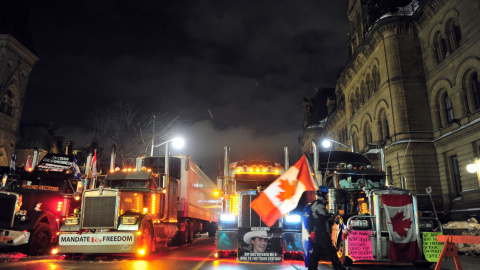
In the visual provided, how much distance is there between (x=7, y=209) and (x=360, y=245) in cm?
1112

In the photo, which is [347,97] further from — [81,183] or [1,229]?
[1,229]

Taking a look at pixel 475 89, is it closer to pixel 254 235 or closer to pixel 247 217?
pixel 247 217

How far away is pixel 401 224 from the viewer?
9.86 metres

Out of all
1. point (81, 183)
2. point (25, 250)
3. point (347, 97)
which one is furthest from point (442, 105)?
point (25, 250)

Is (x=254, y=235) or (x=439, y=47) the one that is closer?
(x=254, y=235)

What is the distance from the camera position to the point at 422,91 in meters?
27.7

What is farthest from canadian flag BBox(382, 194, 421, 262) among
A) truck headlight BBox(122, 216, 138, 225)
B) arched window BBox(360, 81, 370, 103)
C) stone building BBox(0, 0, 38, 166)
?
stone building BBox(0, 0, 38, 166)

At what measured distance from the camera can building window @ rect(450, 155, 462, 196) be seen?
24.2 meters

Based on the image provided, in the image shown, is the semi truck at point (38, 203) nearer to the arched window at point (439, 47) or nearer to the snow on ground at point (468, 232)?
the snow on ground at point (468, 232)

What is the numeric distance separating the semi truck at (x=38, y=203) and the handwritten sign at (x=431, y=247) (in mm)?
12042

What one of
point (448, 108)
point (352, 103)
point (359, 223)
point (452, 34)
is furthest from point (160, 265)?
point (352, 103)

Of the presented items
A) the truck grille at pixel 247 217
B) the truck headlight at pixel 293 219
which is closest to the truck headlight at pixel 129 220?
the truck grille at pixel 247 217

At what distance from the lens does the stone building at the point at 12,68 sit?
150 feet

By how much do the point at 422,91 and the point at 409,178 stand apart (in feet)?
23.3
